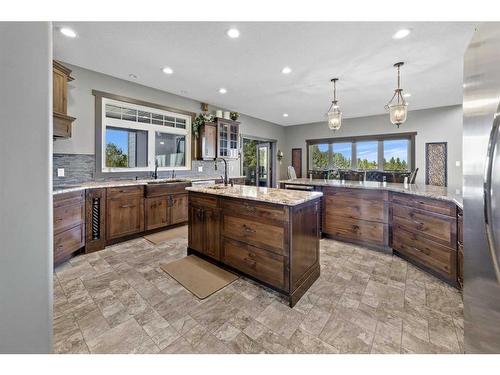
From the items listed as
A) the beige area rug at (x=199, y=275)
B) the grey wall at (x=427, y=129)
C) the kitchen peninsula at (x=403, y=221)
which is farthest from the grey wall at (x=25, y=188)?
the grey wall at (x=427, y=129)

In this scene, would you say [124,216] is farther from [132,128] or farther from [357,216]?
[357,216]

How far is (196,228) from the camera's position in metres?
2.74

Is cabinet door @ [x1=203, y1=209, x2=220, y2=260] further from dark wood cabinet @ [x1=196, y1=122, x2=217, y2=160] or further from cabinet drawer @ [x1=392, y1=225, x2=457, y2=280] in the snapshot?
dark wood cabinet @ [x1=196, y1=122, x2=217, y2=160]

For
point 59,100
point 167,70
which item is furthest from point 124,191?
point 167,70

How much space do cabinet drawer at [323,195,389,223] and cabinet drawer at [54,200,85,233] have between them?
3514 millimetres

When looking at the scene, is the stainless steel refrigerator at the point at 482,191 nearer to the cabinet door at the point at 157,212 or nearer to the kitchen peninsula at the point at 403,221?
the kitchen peninsula at the point at 403,221

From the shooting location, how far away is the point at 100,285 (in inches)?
85.5

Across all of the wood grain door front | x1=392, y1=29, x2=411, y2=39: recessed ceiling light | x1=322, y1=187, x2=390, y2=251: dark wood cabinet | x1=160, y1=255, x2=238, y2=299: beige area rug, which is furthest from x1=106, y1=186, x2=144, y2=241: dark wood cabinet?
the wood grain door front

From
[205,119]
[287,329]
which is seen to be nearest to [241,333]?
[287,329]

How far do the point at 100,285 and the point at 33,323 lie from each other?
1.68 meters

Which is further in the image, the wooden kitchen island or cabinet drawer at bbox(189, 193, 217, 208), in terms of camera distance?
cabinet drawer at bbox(189, 193, 217, 208)

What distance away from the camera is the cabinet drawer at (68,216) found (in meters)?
2.48

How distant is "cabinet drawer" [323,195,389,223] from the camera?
3049 millimetres
